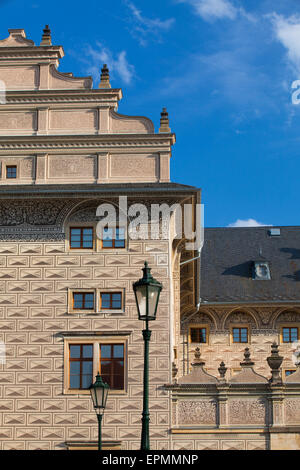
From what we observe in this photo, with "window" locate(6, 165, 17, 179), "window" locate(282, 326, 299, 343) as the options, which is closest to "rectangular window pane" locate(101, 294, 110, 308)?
"window" locate(6, 165, 17, 179)

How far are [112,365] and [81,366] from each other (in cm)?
76

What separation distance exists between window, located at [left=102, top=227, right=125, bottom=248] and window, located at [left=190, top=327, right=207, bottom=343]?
1173cm

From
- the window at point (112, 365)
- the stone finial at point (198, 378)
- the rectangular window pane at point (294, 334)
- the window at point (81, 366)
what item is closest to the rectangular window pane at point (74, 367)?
the window at point (81, 366)

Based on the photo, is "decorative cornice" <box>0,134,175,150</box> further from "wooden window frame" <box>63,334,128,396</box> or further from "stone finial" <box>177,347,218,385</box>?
"stone finial" <box>177,347,218,385</box>

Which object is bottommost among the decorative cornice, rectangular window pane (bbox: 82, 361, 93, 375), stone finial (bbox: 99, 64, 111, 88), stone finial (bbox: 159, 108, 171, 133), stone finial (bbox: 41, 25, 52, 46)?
rectangular window pane (bbox: 82, 361, 93, 375)

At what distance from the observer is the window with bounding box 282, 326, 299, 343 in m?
31.7

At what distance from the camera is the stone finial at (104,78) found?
73.5 feet

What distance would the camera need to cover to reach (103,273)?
20.9m

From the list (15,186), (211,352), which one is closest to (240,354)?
(211,352)

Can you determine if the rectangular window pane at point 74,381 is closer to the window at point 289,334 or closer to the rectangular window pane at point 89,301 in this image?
the rectangular window pane at point 89,301

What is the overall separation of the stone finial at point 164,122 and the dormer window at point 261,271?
519 inches

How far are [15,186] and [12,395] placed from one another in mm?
5221
